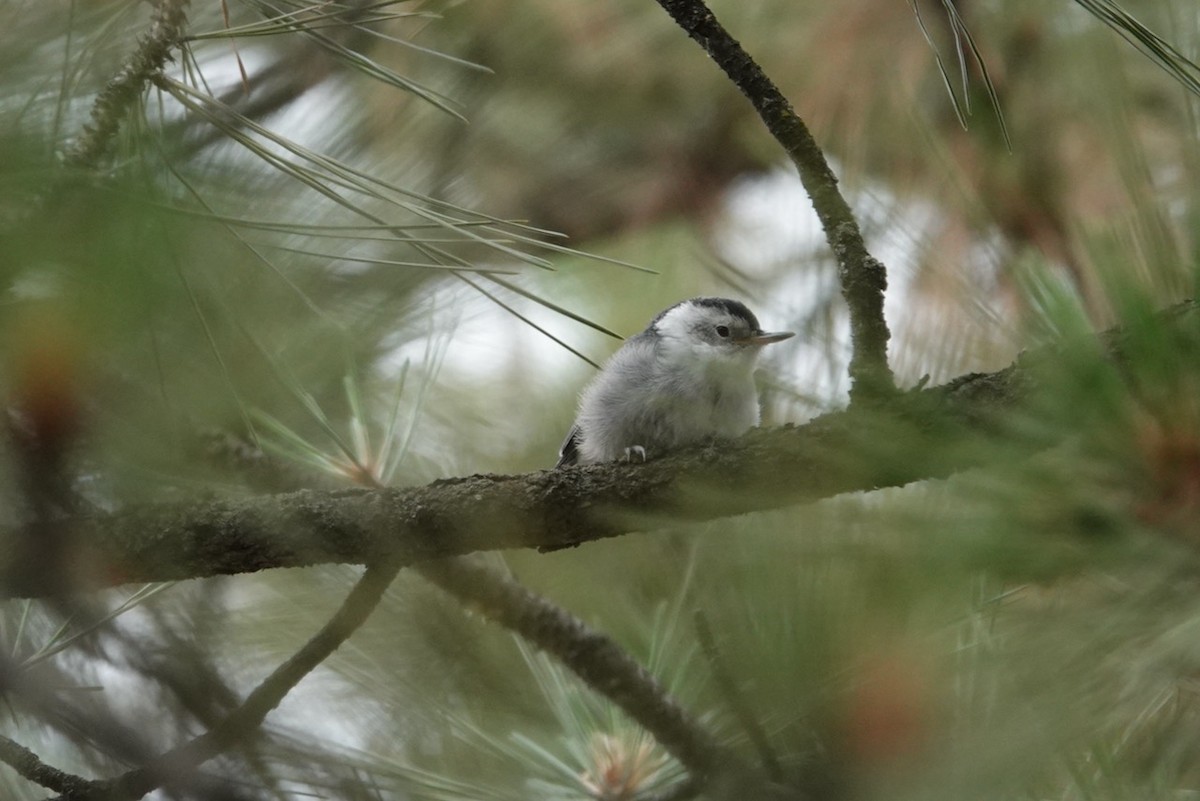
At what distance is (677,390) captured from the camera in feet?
9.85

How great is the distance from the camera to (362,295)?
256cm

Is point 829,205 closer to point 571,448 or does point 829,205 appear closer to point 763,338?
point 763,338

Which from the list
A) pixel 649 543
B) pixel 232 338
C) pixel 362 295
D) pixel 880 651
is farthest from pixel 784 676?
pixel 362 295

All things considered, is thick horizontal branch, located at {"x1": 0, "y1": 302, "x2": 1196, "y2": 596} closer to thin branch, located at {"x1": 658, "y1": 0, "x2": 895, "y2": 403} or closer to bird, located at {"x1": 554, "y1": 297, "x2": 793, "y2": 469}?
thin branch, located at {"x1": 658, "y1": 0, "x2": 895, "y2": 403}

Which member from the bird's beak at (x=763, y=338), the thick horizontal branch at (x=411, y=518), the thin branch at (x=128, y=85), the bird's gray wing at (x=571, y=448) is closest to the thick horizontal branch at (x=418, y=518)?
the thick horizontal branch at (x=411, y=518)

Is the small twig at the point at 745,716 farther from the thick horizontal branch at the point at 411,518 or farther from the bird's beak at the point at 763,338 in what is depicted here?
the bird's beak at the point at 763,338

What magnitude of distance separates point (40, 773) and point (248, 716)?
0.33 metres

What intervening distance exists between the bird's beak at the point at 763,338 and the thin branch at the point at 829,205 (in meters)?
1.18

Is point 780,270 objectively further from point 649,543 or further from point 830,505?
point 830,505

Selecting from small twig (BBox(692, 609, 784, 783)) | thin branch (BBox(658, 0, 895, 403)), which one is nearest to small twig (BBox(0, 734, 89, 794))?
small twig (BBox(692, 609, 784, 783))

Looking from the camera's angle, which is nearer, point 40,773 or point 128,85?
point 128,85

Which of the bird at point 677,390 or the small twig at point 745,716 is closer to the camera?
the small twig at point 745,716

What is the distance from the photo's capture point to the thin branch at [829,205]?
1.68m

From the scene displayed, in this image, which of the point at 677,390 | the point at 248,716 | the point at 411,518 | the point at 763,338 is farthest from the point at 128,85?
the point at 763,338
